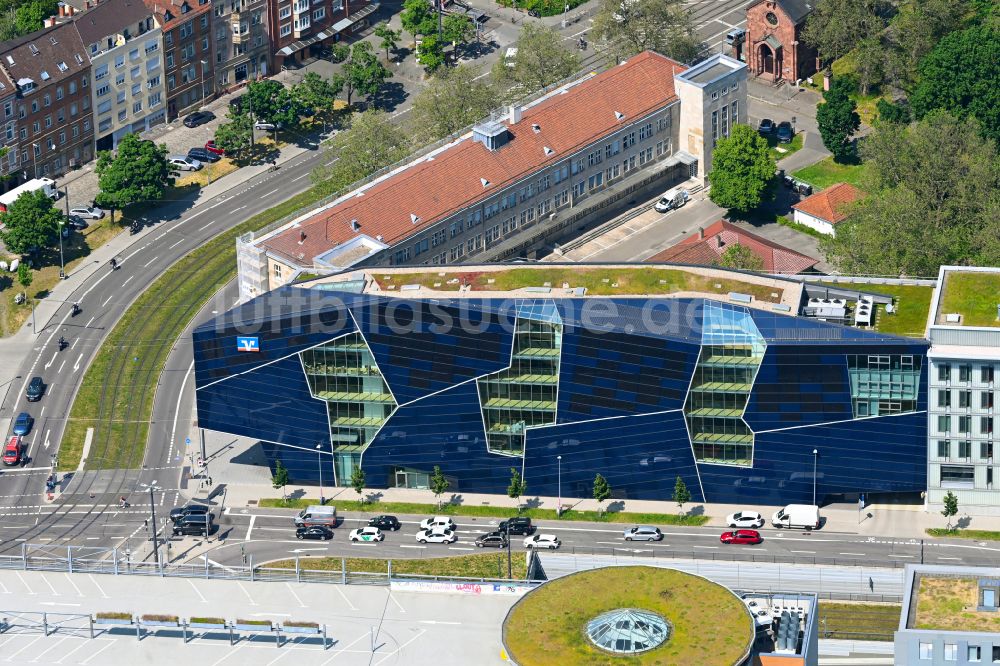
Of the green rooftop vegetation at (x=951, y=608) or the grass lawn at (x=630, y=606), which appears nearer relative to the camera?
the grass lawn at (x=630, y=606)

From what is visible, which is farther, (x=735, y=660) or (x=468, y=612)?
(x=468, y=612)

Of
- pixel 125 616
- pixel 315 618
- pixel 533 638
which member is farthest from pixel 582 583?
pixel 125 616

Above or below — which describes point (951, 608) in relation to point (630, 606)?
below

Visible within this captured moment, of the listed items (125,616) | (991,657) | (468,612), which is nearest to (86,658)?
(125,616)

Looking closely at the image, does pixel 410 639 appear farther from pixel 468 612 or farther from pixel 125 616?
pixel 125 616

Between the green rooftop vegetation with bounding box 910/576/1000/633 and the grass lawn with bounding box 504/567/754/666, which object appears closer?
the grass lawn with bounding box 504/567/754/666
